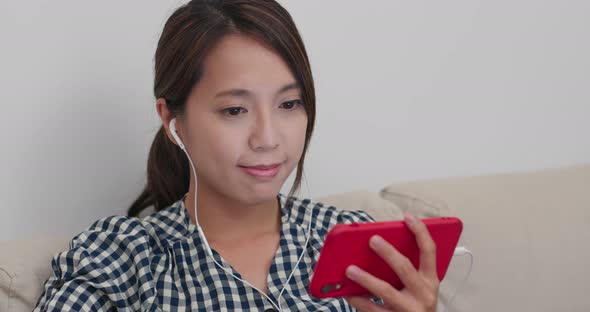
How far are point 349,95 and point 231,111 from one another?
65cm

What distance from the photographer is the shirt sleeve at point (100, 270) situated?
1174 millimetres

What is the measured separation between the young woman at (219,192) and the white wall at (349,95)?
0.83ft

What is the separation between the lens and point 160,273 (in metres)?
1.28

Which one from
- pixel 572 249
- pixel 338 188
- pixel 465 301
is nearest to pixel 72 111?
pixel 338 188

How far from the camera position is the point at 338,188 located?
189cm

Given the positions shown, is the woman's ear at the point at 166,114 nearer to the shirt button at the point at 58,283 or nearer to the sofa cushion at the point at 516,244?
→ the shirt button at the point at 58,283

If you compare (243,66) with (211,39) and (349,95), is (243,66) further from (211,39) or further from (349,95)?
(349,95)

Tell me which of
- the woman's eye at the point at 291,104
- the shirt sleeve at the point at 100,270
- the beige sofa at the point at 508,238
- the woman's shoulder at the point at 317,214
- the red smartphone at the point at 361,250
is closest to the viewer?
the red smartphone at the point at 361,250

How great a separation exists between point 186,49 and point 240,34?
94 millimetres

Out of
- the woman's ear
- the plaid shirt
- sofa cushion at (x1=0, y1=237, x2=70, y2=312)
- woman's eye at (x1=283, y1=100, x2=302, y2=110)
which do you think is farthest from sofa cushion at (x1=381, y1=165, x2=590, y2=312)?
sofa cushion at (x1=0, y1=237, x2=70, y2=312)

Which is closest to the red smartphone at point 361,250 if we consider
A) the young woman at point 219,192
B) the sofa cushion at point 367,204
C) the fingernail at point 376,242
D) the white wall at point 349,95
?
the fingernail at point 376,242

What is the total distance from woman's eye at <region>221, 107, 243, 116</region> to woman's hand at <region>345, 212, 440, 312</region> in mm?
327

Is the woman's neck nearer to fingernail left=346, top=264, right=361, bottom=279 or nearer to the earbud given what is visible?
the earbud

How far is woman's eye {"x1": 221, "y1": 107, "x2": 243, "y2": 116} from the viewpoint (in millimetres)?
1231
